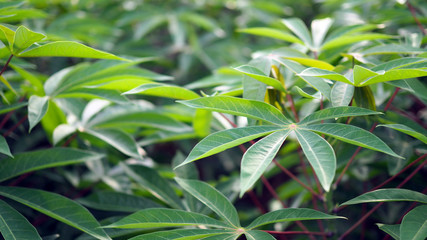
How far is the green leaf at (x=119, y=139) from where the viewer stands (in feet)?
2.81

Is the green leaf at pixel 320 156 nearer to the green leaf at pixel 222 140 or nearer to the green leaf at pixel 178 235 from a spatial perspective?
the green leaf at pixel 222 140

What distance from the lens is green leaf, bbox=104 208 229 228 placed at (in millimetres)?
655

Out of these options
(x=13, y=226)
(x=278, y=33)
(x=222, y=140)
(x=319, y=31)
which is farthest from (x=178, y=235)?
(x=319, y=31)

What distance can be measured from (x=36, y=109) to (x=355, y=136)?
65cm

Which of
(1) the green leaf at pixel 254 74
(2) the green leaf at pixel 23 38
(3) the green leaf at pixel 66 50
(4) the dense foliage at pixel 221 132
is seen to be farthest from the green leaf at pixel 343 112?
(2) the green leaf at pixel 23 38

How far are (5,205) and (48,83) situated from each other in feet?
1.06

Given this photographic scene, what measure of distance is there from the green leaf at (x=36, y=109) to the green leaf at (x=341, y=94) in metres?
0.59

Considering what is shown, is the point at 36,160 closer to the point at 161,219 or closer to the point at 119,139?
the point at 119,139

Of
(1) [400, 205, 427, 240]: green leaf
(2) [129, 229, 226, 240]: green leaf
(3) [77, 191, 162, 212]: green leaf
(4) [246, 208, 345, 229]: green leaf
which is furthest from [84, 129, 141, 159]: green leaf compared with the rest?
(1) [400, 205, 427, 240]: green leaf

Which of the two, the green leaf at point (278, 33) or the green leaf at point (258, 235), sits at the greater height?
the green leaf at point (278, 33)

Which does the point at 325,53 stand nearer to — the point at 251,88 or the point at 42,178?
the point at 251,88

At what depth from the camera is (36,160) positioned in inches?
31.1

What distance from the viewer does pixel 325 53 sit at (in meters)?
0.88

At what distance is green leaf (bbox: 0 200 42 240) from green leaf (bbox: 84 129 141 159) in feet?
0.84
